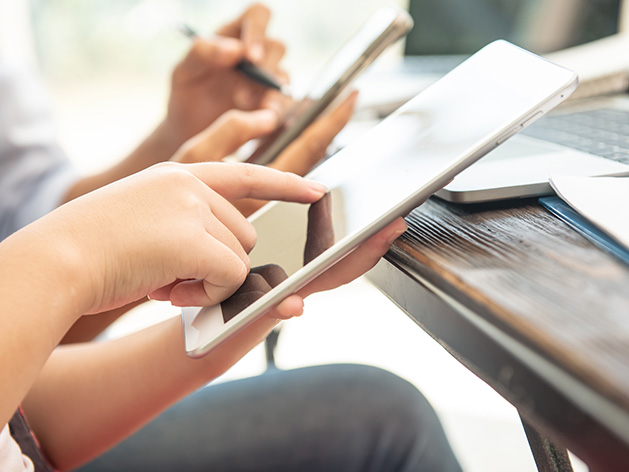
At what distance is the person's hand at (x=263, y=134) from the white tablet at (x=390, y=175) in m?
0.10

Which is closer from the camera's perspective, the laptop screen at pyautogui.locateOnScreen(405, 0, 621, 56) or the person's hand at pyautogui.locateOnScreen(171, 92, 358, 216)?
the person's hand at pyautogui.locateOnScreen(171, 92, 358, 216)

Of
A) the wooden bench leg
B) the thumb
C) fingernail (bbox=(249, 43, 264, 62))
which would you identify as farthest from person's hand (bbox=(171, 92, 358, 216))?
the wooden bench leg

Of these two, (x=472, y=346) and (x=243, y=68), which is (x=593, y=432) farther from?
(x=243, y=68)

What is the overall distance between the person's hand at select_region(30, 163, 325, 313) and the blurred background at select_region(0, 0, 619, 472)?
521mm

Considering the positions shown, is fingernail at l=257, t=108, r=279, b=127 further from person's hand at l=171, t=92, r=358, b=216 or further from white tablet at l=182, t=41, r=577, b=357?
white tablet at l=182, t=41, r=577, b=357

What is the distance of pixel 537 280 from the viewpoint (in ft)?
0.62

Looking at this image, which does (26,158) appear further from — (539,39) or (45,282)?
(539,39)

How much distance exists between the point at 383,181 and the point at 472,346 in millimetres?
109

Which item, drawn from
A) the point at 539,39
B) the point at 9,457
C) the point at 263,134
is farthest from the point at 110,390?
the point at 539,39

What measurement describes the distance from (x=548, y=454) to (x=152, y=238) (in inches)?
8.0

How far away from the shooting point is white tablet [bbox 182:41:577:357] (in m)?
0.24

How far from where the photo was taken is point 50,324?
0.24 m

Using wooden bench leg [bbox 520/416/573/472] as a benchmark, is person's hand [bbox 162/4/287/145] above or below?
above

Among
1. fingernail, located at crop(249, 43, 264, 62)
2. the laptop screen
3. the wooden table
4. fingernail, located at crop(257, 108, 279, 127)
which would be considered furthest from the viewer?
the laptop screen
